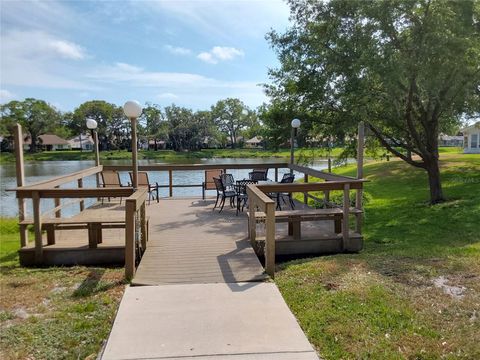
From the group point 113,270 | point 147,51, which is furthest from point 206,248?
point 147,51

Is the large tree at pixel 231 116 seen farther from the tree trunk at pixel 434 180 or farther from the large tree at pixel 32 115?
the tree trunk at pixel 434 180

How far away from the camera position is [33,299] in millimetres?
3906

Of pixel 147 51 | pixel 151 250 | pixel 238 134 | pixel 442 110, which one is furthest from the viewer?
pixel 238 134

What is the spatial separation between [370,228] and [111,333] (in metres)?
6.17

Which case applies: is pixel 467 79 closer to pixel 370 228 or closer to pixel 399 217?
pixel 399 217

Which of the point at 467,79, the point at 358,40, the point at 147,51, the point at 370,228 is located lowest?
the point at 370,228

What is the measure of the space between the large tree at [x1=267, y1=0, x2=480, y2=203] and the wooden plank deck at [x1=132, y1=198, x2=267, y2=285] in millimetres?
3890

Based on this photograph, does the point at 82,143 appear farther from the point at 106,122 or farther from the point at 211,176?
the point at 211,176

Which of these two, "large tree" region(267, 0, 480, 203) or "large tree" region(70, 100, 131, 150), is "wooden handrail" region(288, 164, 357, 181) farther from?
"large tree" region(70, 100, 131, 150)

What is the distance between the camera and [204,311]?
3.48 meters

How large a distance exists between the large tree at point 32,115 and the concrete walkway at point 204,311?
2368 inches

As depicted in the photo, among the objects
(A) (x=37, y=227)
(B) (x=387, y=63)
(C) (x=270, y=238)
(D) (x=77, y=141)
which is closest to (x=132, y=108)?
(A) (x=37, y=227)

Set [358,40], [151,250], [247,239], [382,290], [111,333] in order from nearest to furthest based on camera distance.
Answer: [111,333] < [382,290] < [151,250] < [247,239] < [358,40]

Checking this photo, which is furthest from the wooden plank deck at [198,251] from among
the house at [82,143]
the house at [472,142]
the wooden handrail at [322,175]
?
the house at [82,143]
